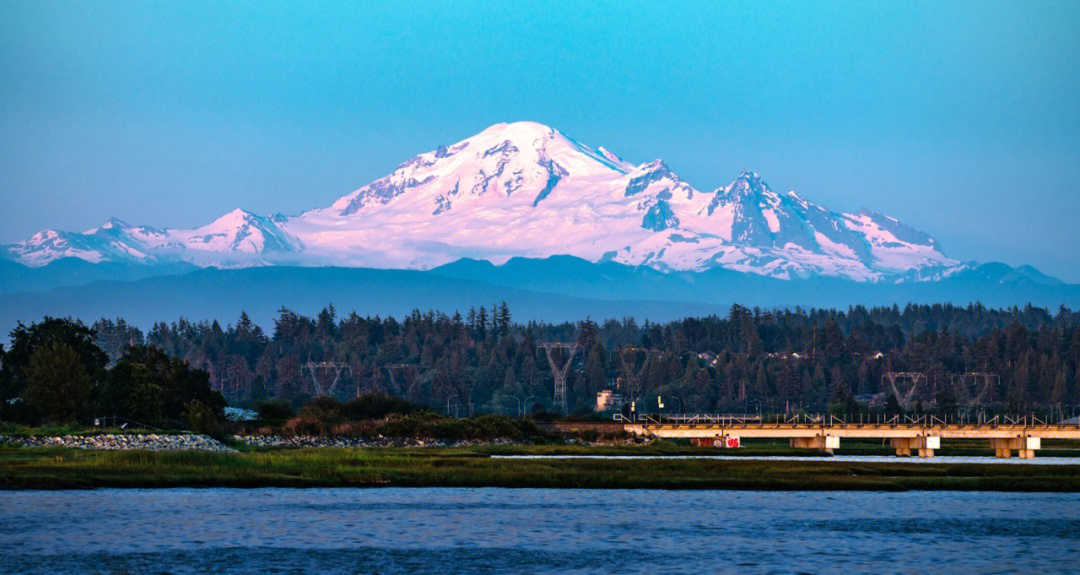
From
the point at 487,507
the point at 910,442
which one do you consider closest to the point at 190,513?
the point at 487,507

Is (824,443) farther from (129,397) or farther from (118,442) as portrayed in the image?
(118,442)

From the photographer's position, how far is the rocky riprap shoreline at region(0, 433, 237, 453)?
114m

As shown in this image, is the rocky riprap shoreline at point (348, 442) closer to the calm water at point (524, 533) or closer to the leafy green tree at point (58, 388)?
the leafy green tree at point (58, 388)

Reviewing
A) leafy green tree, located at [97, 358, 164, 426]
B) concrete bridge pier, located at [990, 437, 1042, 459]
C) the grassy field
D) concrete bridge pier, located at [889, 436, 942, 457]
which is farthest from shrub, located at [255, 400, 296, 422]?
concrete bridge pier, located at [990, 437, 1042, 459]

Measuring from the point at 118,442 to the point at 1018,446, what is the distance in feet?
400

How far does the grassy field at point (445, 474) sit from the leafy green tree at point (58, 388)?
27.6m

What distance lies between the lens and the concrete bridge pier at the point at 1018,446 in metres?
192

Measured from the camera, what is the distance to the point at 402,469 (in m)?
102

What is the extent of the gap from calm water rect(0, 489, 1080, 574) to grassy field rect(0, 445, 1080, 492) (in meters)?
→ 4.01

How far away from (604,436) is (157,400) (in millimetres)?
55229

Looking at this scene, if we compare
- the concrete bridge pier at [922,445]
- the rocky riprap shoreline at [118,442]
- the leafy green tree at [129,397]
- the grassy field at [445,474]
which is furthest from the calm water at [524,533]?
the concrete bridge pier at [922,445]

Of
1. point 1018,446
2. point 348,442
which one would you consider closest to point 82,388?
point 348,442

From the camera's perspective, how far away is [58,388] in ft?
449

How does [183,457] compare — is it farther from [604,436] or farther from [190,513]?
[604,436]
